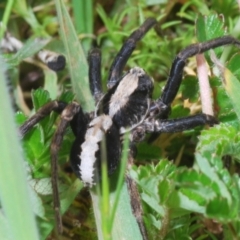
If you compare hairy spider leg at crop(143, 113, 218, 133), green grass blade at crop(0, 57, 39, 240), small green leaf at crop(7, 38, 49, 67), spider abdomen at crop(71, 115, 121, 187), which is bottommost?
hairy spider leg at crop(143, 113, 218, 133)

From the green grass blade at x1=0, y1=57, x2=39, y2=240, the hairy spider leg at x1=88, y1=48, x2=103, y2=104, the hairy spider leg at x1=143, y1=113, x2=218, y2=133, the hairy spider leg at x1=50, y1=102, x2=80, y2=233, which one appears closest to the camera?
the green grass blade at x1=0, y1=57, x2=39, y2=240

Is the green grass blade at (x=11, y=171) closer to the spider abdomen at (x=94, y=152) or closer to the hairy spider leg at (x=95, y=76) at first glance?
the spider abdomen at (x=94, y=152)

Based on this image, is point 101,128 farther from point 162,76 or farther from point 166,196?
point 162,76

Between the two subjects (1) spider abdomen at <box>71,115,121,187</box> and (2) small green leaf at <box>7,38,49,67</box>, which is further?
(2) small green leaf at <box>7,38,49,67</box>

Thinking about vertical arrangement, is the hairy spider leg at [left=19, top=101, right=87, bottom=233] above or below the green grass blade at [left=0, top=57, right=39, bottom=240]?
below

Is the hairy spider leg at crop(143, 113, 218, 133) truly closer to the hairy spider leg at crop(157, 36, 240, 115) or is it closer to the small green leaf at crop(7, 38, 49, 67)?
the hairy spider leg at crop(157, 36, 240, 115)

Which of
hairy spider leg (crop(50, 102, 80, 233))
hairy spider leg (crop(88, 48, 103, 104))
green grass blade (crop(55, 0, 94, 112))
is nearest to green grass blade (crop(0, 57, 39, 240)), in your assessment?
Result: hairy spider leg (crop(50, 102, 80, 233))

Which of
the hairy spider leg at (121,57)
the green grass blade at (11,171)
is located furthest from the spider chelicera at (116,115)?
the green grass blade at (11,171)
